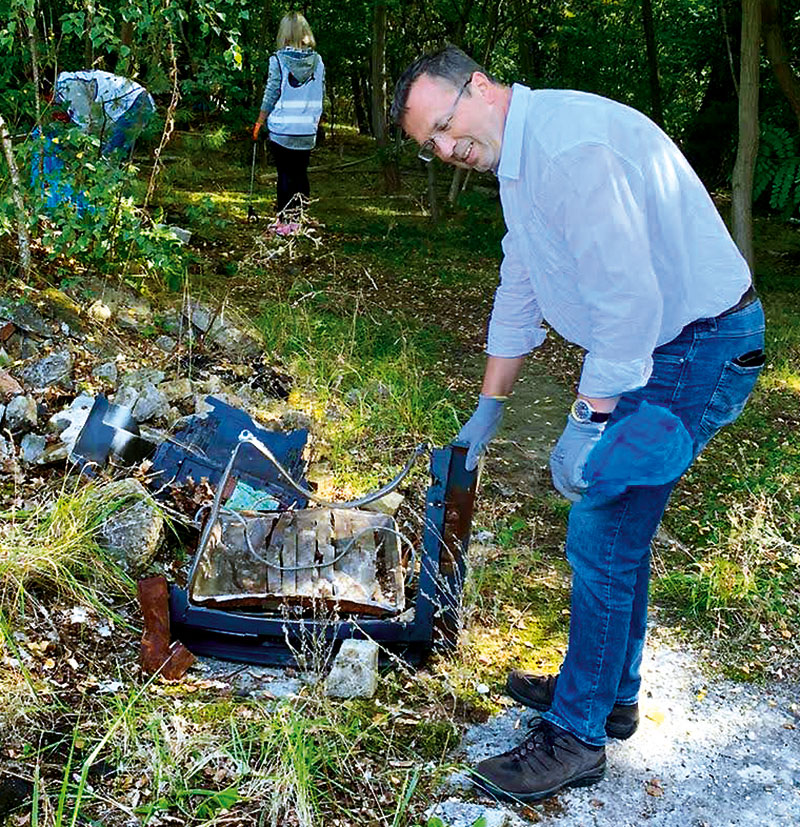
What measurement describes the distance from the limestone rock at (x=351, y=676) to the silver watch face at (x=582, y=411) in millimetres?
1047

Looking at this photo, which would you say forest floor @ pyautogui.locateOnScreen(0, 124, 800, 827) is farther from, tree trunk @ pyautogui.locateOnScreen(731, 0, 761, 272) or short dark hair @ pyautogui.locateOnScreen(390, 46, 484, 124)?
short dark hair @ pyautogui.locateOnScreen(390, 46, 484, 124)

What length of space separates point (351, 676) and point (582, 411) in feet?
3.62

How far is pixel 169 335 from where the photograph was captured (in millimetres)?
4863

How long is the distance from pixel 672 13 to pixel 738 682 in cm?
902

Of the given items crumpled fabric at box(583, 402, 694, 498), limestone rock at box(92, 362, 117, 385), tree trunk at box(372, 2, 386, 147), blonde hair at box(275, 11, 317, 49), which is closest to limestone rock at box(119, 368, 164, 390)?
limestone rock at box(92, 362, 117, 385)

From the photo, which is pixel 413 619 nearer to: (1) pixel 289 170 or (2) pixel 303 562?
(2) pixel 303 562

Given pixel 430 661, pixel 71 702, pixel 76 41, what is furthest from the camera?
pixel 76 41

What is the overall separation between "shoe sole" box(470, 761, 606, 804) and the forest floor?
0.11 feet

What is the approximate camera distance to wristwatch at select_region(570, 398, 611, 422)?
6.54ft

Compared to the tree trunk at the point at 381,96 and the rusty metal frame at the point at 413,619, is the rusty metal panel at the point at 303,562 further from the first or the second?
the tree trunk at the point at 381,96

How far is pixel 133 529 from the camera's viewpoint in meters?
3.04

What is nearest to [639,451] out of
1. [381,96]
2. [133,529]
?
[133,529]

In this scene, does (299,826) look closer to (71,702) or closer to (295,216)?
(71,702)

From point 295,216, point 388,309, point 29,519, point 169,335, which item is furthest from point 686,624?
point 295,216
